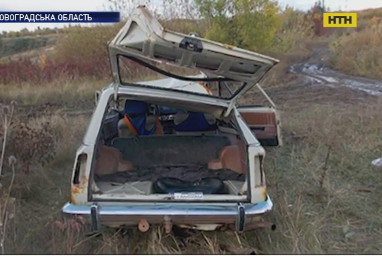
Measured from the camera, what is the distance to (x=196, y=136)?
472cm

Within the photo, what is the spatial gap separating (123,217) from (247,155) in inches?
42.0

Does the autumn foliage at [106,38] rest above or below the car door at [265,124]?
above

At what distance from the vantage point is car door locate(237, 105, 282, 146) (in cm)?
505

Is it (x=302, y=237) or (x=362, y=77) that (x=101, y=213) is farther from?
(x=362, y=77)

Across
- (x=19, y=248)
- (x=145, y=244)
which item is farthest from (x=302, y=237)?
(x=19, y=248)

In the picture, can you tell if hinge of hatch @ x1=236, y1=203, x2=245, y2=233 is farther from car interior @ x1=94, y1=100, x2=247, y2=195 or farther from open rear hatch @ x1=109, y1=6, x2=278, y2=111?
open rear hatch @ x1=109, y1=6, x2=278, y2=111

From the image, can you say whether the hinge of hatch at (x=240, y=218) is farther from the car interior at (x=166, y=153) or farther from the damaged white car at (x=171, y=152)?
the car interior at (x=166, y=153)

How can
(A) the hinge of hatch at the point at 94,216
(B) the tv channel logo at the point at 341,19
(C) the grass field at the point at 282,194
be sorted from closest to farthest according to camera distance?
1. (A) the hinge of hatch at the point at 94,216
2. (C) the grass field at the point at 282,194
3. (B) the tv channel logo at the point at 341,19

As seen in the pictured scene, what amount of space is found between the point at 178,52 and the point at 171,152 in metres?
1.56

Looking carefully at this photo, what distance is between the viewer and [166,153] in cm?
462

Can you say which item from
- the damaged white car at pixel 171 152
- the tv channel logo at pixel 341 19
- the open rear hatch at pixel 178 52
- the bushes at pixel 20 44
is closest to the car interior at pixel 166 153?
the damaged white car at pixel 171 152

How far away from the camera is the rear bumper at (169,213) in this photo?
306cm

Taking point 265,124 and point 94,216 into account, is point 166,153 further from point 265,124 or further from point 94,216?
point 94,216

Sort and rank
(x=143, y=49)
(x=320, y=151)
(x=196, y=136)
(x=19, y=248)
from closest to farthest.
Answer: (x=143, y=49)
(x=19, y=248)
(x=196, y=136)
(x=320, y=151)
